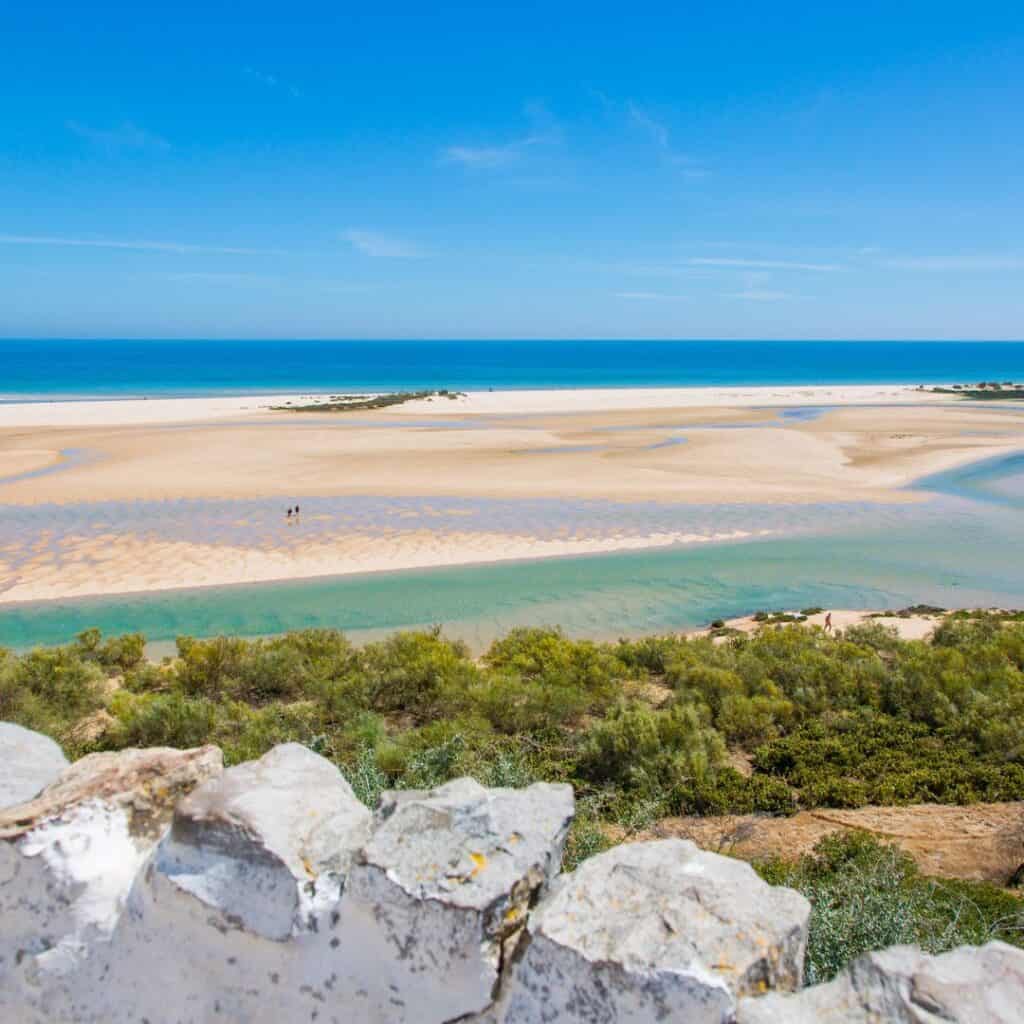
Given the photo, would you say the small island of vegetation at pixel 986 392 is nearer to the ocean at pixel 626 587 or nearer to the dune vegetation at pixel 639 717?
the ocean at pixel 626 587

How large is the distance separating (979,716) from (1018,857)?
124 inches

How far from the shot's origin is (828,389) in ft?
271

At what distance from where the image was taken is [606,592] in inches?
715

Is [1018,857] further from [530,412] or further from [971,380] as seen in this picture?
[971,380]

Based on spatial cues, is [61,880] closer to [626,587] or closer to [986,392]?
[626,587]

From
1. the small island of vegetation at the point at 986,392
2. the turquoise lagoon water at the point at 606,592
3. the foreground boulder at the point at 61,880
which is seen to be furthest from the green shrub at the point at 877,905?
the small island of vegetation at the point at 986,392

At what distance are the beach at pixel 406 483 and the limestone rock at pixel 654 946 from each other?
1677cm

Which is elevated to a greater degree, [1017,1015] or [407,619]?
[1017,1015]

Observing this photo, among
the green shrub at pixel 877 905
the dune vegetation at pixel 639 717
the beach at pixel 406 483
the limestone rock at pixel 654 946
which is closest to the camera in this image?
the limestone rock at pixel 654 946

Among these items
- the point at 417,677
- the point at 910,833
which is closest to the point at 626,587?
the point at 417,677

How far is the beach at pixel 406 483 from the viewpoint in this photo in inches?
827

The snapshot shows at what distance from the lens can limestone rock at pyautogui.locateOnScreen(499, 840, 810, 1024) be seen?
119 inches

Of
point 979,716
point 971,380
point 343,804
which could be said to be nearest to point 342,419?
point 979,716

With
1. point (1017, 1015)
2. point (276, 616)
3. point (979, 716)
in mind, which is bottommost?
point (276, 616)
